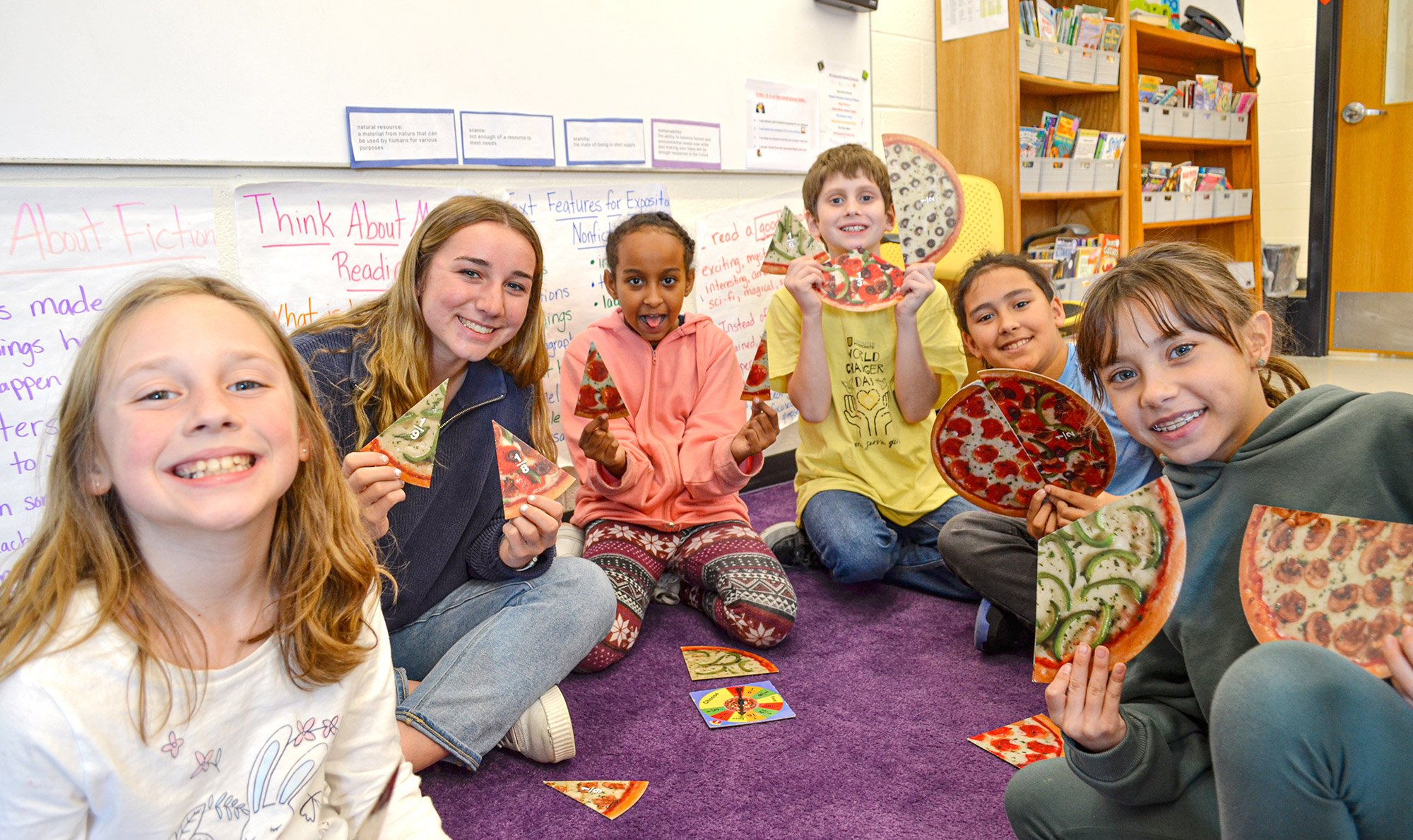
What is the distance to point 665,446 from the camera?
8.27ft

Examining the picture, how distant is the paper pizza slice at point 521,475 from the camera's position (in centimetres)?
173

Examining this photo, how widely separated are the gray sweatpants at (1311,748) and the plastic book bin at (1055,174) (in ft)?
11.2

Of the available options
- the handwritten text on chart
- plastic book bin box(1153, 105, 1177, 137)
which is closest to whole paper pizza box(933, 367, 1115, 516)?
the handwritten text on chart

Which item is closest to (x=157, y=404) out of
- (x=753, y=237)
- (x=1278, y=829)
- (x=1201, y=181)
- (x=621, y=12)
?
(x=1278, y=829)

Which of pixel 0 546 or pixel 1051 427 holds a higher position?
pixel 1051 427

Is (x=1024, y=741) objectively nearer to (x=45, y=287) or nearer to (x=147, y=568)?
(x=147, y=568)

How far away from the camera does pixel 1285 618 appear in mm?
1125

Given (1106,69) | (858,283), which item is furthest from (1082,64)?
(858,283)

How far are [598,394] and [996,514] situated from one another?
972 millimetres

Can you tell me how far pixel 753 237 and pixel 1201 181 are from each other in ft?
10.5

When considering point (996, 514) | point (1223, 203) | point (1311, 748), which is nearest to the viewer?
point (1311, 748)

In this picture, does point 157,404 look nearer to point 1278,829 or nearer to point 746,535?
point 1278,829

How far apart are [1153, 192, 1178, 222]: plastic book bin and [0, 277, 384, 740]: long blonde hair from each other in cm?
470

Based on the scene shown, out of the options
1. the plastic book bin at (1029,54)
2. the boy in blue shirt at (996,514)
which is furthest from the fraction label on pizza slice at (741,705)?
the plastic book bin at (1029,54)
